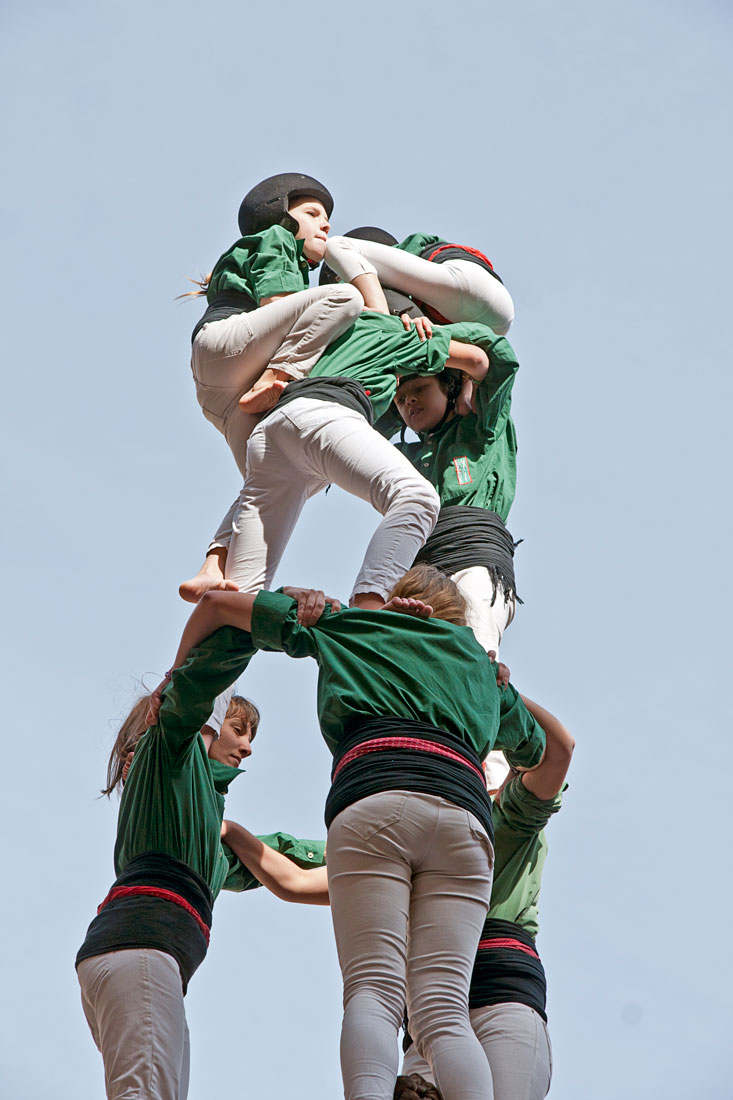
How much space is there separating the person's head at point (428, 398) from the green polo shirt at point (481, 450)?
50 mm

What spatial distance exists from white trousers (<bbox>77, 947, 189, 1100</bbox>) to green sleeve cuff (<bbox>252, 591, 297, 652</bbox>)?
864mm

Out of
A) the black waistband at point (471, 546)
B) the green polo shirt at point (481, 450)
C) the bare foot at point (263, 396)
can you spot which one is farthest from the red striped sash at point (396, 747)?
the green polo shirt at point (481, 450)

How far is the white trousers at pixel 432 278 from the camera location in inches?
227

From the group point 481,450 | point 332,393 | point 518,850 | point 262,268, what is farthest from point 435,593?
point 262,268

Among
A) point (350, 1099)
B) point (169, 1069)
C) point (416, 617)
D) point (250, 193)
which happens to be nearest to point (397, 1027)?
point (350, 1099)

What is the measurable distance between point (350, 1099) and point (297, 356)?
2.81m

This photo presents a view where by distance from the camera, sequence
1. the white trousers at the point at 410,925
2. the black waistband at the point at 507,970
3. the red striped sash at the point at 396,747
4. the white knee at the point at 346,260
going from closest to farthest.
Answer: the white trousers at the point at 410,925 → the red striped sash at the point at 396,747 → the black waistband at the point at 507,970 → the white knee at the point at 346,260

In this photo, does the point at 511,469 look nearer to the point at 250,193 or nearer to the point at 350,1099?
the point at 250,193

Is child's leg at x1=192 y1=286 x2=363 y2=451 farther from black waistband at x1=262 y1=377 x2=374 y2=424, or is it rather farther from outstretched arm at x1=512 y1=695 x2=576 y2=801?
outstretched arm at x1=512 y1=695 x2=576 y2=801

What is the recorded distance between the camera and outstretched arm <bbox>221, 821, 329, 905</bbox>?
4758 mm

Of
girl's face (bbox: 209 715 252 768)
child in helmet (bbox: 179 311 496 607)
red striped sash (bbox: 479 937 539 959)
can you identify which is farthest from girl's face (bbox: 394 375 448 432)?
red striped sash (bbox: 479 937 539 959)

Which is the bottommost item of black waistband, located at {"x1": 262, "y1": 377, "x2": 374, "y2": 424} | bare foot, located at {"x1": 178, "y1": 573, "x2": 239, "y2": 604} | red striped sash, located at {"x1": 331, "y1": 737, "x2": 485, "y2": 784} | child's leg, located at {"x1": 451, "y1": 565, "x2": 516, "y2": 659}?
red striped sash, located at {"x1": 331, "y1": 737, "x2": 485, "y2": 784}

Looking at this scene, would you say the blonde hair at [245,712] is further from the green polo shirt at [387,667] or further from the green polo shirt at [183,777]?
the green polo shirt at [387,667]

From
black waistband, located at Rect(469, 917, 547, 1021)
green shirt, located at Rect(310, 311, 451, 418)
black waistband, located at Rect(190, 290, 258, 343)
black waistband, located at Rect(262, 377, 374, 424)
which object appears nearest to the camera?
black waistband, located at Rect(469, 917, 547, 1021)
